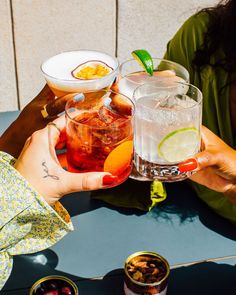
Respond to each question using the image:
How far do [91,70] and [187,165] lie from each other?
378 millimetres

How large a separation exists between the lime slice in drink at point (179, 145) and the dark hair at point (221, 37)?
576mm

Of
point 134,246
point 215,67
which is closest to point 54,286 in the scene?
point 134,246

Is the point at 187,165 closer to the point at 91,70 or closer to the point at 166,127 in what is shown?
the point at 166,127

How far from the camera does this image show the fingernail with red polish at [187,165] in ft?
4.28

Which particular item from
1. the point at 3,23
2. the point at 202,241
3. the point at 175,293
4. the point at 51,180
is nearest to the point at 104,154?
the point at 51,180

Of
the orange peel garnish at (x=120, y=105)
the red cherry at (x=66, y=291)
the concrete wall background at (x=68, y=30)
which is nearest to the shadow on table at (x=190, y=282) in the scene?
the red cherry at (x=66, y=291)

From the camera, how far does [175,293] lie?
60.2 inches

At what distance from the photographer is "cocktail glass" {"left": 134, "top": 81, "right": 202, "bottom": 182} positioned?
1.23 metres

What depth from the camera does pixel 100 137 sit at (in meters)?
1.16

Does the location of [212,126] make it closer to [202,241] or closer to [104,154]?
[202,241]

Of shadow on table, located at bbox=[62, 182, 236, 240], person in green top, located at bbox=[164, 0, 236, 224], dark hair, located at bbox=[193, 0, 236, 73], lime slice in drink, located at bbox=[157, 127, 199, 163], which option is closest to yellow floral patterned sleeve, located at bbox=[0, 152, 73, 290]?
lime slice in drink, located at bbox=[157, 127, 199, 163]

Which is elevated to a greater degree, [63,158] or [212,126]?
[63,158]

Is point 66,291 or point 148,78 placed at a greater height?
point 148,78

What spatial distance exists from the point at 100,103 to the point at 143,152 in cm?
16
